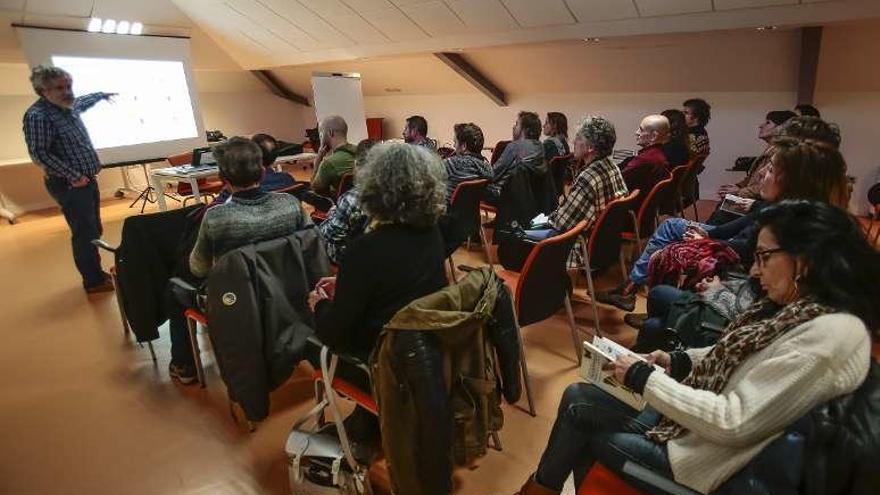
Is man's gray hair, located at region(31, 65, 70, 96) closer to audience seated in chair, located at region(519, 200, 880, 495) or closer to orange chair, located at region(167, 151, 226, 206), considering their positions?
orange chair, located at region(167, 151, 226, 206)

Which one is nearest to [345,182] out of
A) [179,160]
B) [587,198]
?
[587,198]

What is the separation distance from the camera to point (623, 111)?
18.4 ft

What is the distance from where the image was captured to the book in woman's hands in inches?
50.8

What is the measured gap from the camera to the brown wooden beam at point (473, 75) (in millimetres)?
5934

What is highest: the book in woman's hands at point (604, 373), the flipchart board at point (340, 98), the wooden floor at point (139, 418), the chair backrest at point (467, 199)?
the flipchart board at point (340, 98)

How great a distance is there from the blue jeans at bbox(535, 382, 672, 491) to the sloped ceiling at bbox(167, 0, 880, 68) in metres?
3.53

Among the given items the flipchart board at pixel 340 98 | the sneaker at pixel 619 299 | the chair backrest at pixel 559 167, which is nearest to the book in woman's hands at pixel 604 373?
the sneaker at pixel 619 299

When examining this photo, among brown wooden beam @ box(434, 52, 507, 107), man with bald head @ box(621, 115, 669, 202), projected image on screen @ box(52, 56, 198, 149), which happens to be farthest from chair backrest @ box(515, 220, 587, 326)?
projected image on screen @ box(52, 56, 198, 149)

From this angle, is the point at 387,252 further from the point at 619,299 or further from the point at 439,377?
the point at 619,299

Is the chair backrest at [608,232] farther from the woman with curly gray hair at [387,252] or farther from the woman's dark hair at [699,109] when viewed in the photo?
the woman's dark hair at [699,109]

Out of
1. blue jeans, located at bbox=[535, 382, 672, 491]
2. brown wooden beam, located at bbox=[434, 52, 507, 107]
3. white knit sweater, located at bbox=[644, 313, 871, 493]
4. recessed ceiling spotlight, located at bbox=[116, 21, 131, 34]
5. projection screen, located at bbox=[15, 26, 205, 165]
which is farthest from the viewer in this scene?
brown wooden beam, located at bbox=[434, 52, 507, 107]

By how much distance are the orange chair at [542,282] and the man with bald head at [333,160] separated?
1.70 metres

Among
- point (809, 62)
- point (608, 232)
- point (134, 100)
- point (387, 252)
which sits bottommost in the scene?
point (608, 232)

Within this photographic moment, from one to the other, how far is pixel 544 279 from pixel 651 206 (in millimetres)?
1340
